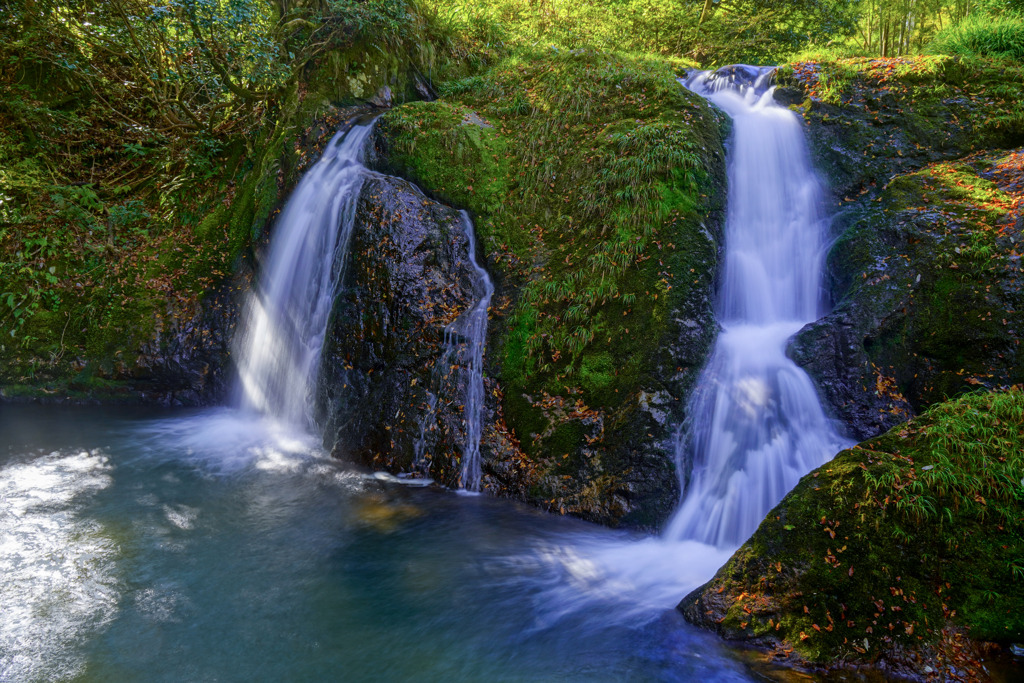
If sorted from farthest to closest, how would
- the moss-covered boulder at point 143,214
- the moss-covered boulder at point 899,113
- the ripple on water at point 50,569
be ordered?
the moss-covered boulder at point 143,214
the moss-covered boulder at point 899,113
the ripple on water at point 50,569

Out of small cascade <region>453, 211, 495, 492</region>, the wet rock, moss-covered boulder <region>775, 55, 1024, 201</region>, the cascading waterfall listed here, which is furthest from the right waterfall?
the wet rock

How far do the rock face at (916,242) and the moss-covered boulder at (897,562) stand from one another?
1.19 metres

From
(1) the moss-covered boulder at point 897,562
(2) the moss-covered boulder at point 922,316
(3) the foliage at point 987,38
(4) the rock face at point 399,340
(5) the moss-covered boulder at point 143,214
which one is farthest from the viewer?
(5) the moss-covered boulder at point 143,214

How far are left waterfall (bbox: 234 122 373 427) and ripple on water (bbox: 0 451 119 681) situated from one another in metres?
2.19

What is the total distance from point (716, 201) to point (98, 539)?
24.7 feet

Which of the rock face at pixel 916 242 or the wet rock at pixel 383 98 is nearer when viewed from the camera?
the rock face at pixel 916 242

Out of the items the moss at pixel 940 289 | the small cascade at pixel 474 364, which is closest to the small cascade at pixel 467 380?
the small cascade at pixel 474 364

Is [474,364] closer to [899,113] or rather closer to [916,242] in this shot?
[916,242]

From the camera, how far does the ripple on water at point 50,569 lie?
3686mm

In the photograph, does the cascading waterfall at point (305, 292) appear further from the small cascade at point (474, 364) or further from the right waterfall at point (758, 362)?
the right waterfall at point (758, 362)

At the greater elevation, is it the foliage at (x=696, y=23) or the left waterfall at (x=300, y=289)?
the foliage at (x=696, y=23)

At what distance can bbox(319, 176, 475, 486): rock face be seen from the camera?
6465mm

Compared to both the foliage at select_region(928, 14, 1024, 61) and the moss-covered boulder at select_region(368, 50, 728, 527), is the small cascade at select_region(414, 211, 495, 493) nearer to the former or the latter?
the moss-covered boulder at select_region(368, 50, 728, 527)

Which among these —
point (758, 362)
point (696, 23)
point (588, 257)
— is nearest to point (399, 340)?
point (588, 257)
